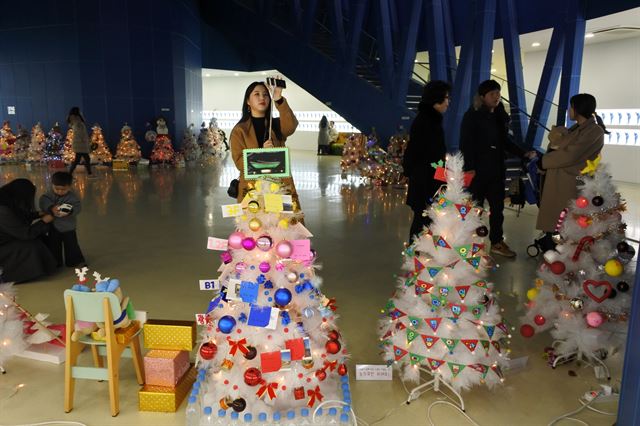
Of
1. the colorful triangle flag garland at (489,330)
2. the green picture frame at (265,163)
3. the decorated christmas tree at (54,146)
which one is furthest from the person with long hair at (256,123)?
the decorated christmas tree at (54,146)

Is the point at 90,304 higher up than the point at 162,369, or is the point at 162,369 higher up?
the point at 90,304

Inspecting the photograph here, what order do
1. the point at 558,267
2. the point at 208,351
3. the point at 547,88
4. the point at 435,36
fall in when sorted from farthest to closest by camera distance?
the point at 435,36
the point at 547,88
the point at 558,267
the point at 208,351

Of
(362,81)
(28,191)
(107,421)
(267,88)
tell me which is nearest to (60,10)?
(362,81)

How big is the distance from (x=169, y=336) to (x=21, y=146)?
14.2 m

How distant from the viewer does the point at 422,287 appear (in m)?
2.74

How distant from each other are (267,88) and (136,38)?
12.5 metres

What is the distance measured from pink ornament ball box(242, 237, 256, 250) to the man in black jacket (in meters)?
2.98

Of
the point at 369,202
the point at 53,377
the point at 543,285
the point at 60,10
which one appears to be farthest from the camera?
the point at 60,10

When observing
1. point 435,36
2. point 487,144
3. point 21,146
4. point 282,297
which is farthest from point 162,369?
point 21,146

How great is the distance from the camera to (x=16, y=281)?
4.39 metres

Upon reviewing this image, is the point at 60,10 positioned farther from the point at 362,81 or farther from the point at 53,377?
the point at 53,377

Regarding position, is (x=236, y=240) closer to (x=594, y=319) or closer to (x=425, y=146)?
(x=594, y=319)

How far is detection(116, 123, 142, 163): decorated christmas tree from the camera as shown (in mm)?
13430

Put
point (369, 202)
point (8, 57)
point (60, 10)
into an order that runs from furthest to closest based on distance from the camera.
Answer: point (8, 57), point (60, 10), point (369, 202)
